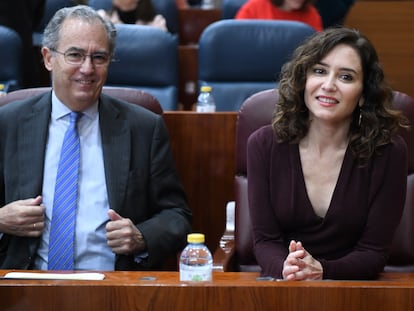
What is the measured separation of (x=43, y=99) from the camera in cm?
238

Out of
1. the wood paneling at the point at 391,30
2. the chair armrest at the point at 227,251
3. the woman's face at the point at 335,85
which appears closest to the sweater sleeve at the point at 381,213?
the woman's face at the point at 335,85

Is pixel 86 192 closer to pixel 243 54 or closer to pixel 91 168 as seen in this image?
pixel 91 168

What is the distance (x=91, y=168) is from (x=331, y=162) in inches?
24.5

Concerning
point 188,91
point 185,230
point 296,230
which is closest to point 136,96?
point 185,230

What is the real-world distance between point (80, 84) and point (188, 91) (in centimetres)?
173

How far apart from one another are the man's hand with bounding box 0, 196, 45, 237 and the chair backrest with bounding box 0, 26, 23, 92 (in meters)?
1.31

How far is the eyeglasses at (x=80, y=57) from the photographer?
234cm

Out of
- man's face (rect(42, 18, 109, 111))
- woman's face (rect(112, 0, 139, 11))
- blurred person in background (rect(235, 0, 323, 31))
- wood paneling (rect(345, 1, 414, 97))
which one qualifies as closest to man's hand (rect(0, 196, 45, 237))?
man's face (rect(42, 18, 109, 111))

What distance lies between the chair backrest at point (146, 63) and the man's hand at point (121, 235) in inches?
53.9

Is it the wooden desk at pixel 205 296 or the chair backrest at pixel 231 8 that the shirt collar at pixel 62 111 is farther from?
the chair backrest at pixel 231 8

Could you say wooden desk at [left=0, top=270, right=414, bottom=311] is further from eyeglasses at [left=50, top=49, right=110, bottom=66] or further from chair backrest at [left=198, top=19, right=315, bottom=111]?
chair backrest at [left=198, top=19, right=315, bottom=111]

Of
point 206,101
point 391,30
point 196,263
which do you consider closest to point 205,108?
point 206,101

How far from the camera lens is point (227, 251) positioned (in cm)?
238

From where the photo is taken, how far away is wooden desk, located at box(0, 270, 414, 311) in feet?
5.09
